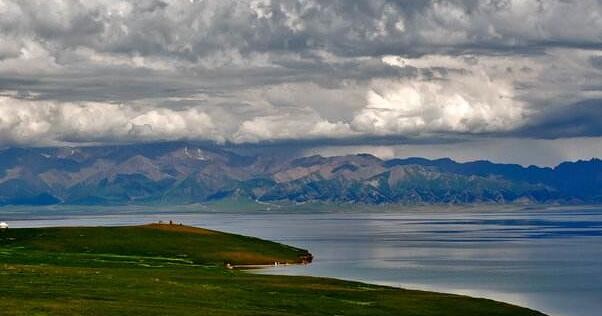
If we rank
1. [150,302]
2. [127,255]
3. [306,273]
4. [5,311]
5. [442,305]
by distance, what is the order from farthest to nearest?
[127,255]
[306,273]
[442,305]
[150,302]
[5,311]

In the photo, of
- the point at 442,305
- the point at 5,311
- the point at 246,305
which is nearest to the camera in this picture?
the point at 5,311

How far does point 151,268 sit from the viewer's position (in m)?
138

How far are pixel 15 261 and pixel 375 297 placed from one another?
57030 mm

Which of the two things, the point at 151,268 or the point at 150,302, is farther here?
the point at 151,268

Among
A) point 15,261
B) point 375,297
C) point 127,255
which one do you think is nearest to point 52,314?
point 375,297

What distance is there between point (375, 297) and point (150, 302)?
114 ft

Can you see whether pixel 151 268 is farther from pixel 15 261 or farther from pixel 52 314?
pixel 52 314

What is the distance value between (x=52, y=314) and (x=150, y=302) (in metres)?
17.2

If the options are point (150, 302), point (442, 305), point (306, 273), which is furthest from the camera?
point (306, 273)

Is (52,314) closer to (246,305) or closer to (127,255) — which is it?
(246,305)

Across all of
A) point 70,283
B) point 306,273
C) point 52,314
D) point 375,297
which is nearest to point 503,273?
point 306,273

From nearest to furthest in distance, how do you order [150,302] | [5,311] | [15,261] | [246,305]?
[5,311], [150,302], [246,305], [15,261]

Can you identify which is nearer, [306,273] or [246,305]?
[246,305]

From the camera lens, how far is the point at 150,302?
82938 millimetres
